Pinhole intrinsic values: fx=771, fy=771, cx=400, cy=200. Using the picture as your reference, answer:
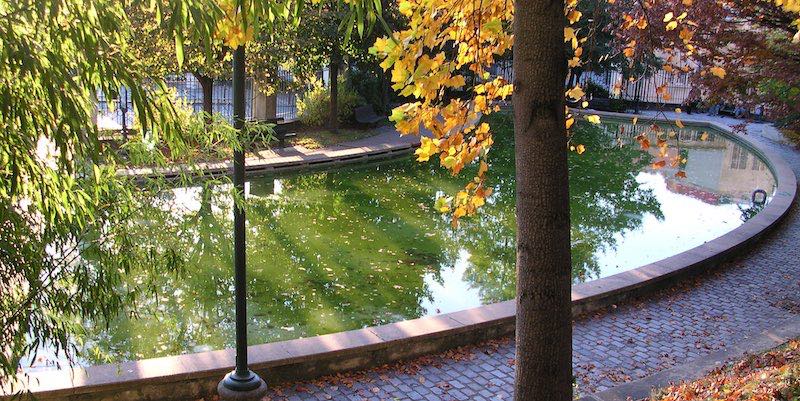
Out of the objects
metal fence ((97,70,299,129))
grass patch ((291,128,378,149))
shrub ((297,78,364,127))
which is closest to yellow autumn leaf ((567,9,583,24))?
grass patch ((291,128,378,149))

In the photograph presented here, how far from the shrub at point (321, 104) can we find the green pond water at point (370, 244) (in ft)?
15.3

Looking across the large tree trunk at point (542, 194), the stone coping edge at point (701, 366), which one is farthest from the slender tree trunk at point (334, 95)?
the large tree trunk at point (542, 194)

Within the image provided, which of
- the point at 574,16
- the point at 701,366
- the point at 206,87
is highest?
the point at 574,16

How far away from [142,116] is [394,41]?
169cm

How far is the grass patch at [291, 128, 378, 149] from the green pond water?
2.44m

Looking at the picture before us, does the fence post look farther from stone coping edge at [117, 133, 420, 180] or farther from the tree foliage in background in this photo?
the tree foliage in background

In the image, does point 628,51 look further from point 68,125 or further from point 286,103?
point 286,103

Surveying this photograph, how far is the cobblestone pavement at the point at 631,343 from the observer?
6.88 meters

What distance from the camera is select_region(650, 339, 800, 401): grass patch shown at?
195 inches

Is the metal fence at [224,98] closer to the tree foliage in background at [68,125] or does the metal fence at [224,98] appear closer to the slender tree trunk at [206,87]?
the slender tree trunk at [206,87]

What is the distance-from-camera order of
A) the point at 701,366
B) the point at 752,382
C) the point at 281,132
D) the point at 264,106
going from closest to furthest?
1. the point at 752,382
2. the point at 701,366
3. the point at 281,132
4. the point at 264,106

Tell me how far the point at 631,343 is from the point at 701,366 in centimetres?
115

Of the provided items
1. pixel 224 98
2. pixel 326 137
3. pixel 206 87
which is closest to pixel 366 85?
pixel 224 98

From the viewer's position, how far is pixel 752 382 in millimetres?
5367
